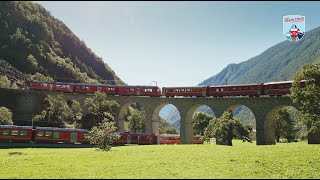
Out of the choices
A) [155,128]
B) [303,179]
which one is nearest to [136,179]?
[303,179]

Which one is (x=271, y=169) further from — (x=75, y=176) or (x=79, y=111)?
(x=79, y=111)

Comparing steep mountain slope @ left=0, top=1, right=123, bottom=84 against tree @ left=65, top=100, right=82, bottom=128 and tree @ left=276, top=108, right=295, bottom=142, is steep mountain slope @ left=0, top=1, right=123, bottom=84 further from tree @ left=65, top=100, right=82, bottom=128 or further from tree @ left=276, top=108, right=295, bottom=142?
tree @ left=276, top=108, right=295, bottom=142

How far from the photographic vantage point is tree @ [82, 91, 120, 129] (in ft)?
180

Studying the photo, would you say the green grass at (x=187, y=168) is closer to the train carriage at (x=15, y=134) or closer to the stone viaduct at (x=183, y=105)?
the train carriage at (x=15, y=134)

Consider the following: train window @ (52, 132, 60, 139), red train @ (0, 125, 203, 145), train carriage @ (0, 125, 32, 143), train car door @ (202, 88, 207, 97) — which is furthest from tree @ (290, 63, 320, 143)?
train carriage @ (0, 125, 32, 143)

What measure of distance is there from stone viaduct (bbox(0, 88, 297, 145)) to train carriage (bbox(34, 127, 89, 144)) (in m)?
15.2

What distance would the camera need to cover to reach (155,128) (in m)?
59.8

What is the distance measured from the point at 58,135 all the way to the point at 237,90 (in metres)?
27.1

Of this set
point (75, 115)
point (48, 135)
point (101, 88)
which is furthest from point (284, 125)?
point (48, 135)

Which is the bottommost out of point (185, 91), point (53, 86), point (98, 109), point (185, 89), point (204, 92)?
point (98, 109)

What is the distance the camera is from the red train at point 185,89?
143 feet

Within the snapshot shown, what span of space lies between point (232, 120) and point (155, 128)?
945 inches

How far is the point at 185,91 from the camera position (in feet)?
176

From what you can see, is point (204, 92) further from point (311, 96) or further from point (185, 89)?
point (311, 96)
